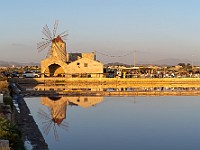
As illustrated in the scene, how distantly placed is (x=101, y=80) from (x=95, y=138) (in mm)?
18645

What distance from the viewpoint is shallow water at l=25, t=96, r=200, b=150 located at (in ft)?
20.7

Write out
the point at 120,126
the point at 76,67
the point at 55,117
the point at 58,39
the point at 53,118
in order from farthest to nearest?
the point at 58,39, the point at 76,67, the point at 55,117, the point at 53,118, the point at 120,126

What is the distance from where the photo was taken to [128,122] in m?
8.67

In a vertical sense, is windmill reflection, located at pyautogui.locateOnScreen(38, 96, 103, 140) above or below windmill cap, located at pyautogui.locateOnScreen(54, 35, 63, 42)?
below

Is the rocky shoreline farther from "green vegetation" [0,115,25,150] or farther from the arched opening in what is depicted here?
the arched opening

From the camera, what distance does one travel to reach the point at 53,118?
360 inches

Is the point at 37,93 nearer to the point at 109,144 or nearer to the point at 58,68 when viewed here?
the point at 109,144

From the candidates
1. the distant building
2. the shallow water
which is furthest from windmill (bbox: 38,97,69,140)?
the distant building

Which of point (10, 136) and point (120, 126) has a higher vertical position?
point (10, 136)

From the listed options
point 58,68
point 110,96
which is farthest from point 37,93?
point 58,68

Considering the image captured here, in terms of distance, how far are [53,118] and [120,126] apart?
2.03 metres

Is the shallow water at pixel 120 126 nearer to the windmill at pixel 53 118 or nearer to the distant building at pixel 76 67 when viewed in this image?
the windmill at pixel 53 118

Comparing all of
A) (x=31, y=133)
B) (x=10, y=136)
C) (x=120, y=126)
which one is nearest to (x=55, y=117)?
(x=120, y=126)

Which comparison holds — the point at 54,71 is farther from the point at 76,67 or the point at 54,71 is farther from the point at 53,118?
the point at 53,118
